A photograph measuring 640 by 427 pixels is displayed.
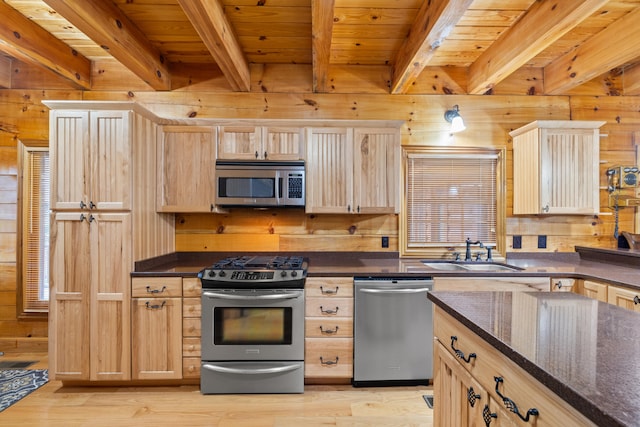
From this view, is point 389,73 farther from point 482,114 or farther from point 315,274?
point 315,274

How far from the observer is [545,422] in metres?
0.82

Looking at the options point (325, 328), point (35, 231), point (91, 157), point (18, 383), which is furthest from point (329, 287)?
point (35, 231)

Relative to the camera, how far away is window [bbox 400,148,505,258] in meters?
3.24

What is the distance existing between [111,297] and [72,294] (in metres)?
0.29

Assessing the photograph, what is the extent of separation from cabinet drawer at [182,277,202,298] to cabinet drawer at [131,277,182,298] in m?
0.03

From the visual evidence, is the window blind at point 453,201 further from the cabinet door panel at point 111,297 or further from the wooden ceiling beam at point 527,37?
the cabinet door panel at point 111,297

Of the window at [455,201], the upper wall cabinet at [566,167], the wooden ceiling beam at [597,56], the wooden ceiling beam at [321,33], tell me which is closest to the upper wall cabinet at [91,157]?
the wooden ceiling beam at [321,33]

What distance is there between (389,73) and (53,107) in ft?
8.98

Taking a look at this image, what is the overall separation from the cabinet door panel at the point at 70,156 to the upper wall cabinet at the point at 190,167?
551 millimetres

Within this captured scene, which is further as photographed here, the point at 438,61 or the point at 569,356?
the point at 438,61

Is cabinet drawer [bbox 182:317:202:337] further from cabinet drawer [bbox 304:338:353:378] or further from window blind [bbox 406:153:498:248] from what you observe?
window blind [bbox 406:153:498:248]

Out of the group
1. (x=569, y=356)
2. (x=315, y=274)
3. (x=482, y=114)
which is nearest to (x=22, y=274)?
(x=315, y=274)

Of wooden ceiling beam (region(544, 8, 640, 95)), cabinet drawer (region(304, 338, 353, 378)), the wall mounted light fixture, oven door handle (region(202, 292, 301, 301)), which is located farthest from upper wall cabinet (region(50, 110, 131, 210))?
wooden ceiling beam (region(544, 8, 640, 95))

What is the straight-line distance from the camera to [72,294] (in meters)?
2.49
